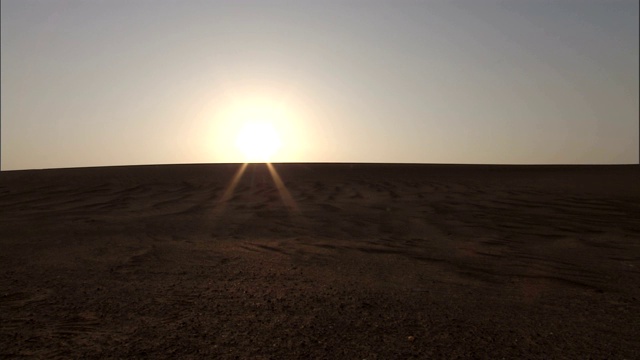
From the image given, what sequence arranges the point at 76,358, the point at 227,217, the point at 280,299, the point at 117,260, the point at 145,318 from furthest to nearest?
1. the point at 227,217
2. the point at 117,260
3. the point at 280,299
4. the point at 145,318
5. the point at 76,358

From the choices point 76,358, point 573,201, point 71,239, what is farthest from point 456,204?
point 76,358

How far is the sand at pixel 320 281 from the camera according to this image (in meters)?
3.50

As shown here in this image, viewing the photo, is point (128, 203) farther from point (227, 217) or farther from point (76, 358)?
point (76, 358)

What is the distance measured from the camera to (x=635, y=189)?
13.8m

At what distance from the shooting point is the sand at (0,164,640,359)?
138 inches

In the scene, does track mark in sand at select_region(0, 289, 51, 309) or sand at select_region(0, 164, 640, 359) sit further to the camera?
track mark in sand at select_region(0, 289, 51, 309)

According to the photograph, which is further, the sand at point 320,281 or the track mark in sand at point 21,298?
the track mark in sand at point 21,298

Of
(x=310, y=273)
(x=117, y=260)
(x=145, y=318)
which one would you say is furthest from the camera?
(x=117, y=260)

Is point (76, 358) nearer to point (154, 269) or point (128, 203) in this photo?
point (154, 269)

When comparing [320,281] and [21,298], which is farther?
[320,281]

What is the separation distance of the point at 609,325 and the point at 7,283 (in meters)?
4.89

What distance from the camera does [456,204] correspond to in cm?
1141

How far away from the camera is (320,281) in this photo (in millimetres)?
5082

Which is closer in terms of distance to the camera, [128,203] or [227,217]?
[227,217]
